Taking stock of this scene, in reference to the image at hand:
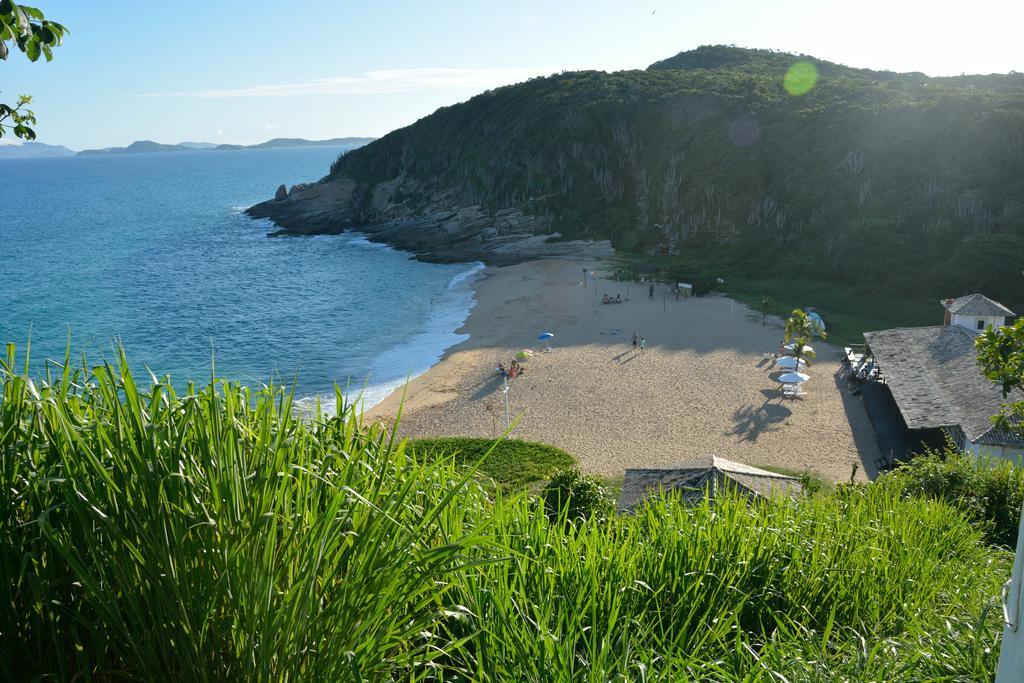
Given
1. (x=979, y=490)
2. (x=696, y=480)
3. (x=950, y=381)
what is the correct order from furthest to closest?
1. (x=950, y=381)
2. (x=696, y=480)
3. (x=979, y=490)

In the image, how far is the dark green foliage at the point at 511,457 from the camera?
20578mm

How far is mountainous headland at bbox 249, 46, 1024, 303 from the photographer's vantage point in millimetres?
45844

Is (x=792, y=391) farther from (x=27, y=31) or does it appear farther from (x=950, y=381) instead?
(x=27, y=31)

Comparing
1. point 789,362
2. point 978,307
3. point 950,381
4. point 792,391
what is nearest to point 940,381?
point 950,381

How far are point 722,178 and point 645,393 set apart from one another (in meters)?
38.5

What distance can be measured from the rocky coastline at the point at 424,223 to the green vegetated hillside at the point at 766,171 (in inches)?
76.3

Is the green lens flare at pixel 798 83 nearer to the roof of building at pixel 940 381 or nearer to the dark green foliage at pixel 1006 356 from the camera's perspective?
the roof of building at pixel 940 381

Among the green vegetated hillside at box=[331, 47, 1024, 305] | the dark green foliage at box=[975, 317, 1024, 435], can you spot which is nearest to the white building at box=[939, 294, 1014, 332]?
the green vegetated hillside at box=[331, 47, 1024, 305]

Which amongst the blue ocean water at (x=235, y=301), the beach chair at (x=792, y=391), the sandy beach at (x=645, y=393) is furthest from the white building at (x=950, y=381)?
the blue ocean water at (x=235, y=301)

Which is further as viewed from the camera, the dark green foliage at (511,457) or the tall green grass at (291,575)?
the dark green foliage at (511,457)

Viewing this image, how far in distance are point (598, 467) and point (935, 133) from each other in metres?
45.3

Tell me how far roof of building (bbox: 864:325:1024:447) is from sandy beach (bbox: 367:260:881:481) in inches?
70.3

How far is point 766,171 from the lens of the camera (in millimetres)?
59469

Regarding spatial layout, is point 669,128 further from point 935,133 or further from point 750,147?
point 935,133
